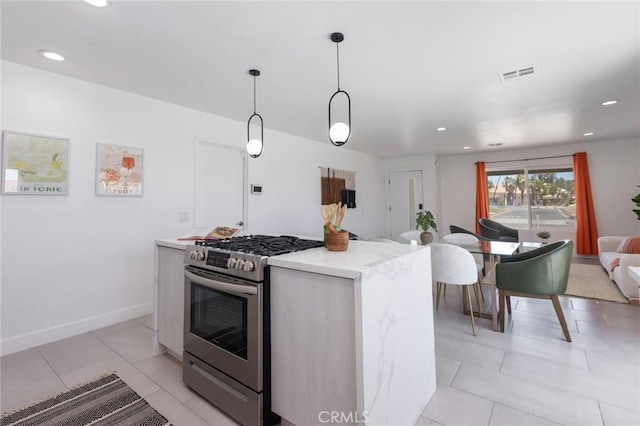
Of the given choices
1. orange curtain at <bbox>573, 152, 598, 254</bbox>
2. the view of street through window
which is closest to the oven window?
the view of street through window

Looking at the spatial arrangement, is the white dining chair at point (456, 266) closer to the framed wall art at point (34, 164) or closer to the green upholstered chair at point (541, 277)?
the green upholstered chair at point (541, 277)

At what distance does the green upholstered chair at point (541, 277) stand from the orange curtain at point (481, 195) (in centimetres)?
466

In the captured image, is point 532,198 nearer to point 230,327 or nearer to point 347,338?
point 347,338

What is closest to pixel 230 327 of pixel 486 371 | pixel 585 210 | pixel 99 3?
pixel 486 371

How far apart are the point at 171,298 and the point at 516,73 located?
12.0ft

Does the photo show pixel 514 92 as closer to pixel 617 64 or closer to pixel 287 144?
pixel 617 64

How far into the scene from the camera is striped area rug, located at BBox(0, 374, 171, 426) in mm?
1646

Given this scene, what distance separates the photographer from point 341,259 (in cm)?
149

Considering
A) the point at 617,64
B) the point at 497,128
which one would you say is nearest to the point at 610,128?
the point at 497,128

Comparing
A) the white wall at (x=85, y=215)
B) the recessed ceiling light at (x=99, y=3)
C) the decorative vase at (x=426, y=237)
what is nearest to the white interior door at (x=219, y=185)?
the white wall at (x=85, y=215)

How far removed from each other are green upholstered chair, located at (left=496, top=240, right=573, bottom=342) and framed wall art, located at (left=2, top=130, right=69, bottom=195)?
4.18 m

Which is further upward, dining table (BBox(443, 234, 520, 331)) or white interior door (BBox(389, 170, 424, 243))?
white interior door (BBox(389, 170, 424, 243))

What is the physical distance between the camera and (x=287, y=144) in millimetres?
5105

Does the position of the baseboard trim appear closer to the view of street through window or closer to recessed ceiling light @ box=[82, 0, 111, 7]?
recessed ceiling light @ box=[82, 0, 111, 7]
